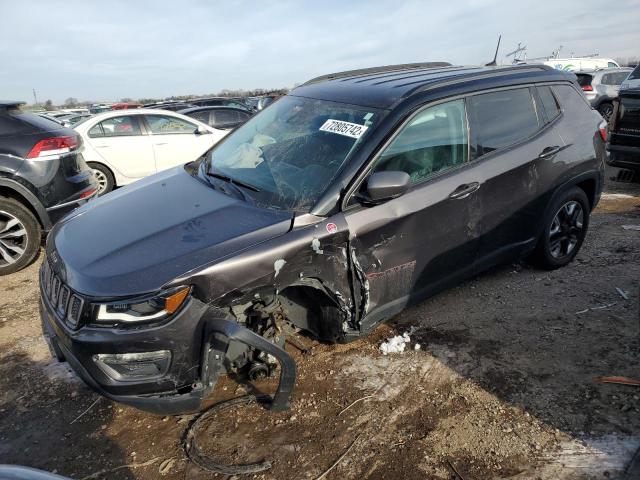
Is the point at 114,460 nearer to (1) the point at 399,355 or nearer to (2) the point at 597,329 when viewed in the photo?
(1) the point at 399,355

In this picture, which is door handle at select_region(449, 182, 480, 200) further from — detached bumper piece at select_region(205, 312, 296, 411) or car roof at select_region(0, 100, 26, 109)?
car roof at select_region(0, 100, 26, 109)

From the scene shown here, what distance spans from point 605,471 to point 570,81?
10.7 feet

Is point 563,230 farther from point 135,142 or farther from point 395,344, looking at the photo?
point 135,142

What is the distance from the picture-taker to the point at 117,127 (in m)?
8.07

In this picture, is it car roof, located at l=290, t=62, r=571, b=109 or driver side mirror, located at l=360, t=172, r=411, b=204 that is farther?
car roof, located at l=290, t=62, r=571, b=109

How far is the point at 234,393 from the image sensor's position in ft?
9.51

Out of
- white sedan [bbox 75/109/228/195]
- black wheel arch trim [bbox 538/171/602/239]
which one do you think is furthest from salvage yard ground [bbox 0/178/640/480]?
white sedan [bbox 75/109/228/195]

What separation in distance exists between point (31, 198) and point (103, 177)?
10.4 ft

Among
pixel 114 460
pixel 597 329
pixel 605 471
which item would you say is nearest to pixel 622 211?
pixel 597 329

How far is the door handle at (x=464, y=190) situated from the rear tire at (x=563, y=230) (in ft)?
3.44

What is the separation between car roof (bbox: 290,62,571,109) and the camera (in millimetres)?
3117

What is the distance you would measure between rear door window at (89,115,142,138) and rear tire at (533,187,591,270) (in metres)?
6.85

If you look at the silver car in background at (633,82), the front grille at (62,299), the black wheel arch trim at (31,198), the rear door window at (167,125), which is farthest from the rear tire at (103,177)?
the silver car in background at (633,82)

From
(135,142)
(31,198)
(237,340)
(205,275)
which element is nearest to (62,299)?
(205,275)
